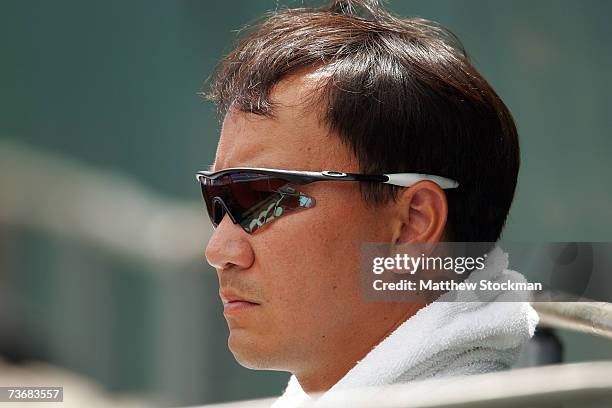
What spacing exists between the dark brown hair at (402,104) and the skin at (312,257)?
0.03 meters

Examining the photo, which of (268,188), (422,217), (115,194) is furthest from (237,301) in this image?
(115,194)

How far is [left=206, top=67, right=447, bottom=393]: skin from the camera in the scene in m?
1.67

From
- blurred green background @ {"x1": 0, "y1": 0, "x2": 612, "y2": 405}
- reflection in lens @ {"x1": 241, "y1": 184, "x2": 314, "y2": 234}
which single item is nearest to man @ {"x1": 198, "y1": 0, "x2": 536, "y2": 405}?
reflection in lens @ {"x1": 241, "y1": 184, "x2": 314, "y2": 234}

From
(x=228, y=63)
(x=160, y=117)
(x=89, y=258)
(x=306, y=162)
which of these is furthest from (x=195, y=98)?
(x=306, y=162)

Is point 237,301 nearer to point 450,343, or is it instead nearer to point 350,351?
point 350,351

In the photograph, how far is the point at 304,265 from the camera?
5.48 feet

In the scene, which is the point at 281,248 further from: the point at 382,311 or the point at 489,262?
the point at 489,262

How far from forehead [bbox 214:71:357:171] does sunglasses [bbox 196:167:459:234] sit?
2 centimetres

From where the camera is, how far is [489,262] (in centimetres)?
171

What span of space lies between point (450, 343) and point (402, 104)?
414 millimetres

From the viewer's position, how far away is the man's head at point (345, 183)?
165cm

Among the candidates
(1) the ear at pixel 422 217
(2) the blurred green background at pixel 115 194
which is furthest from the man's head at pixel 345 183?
(2) the blurred green background at pixel 115 194

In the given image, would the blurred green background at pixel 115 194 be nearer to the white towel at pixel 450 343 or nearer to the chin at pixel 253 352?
the chin at pixel 253 352

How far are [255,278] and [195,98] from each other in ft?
6.36
